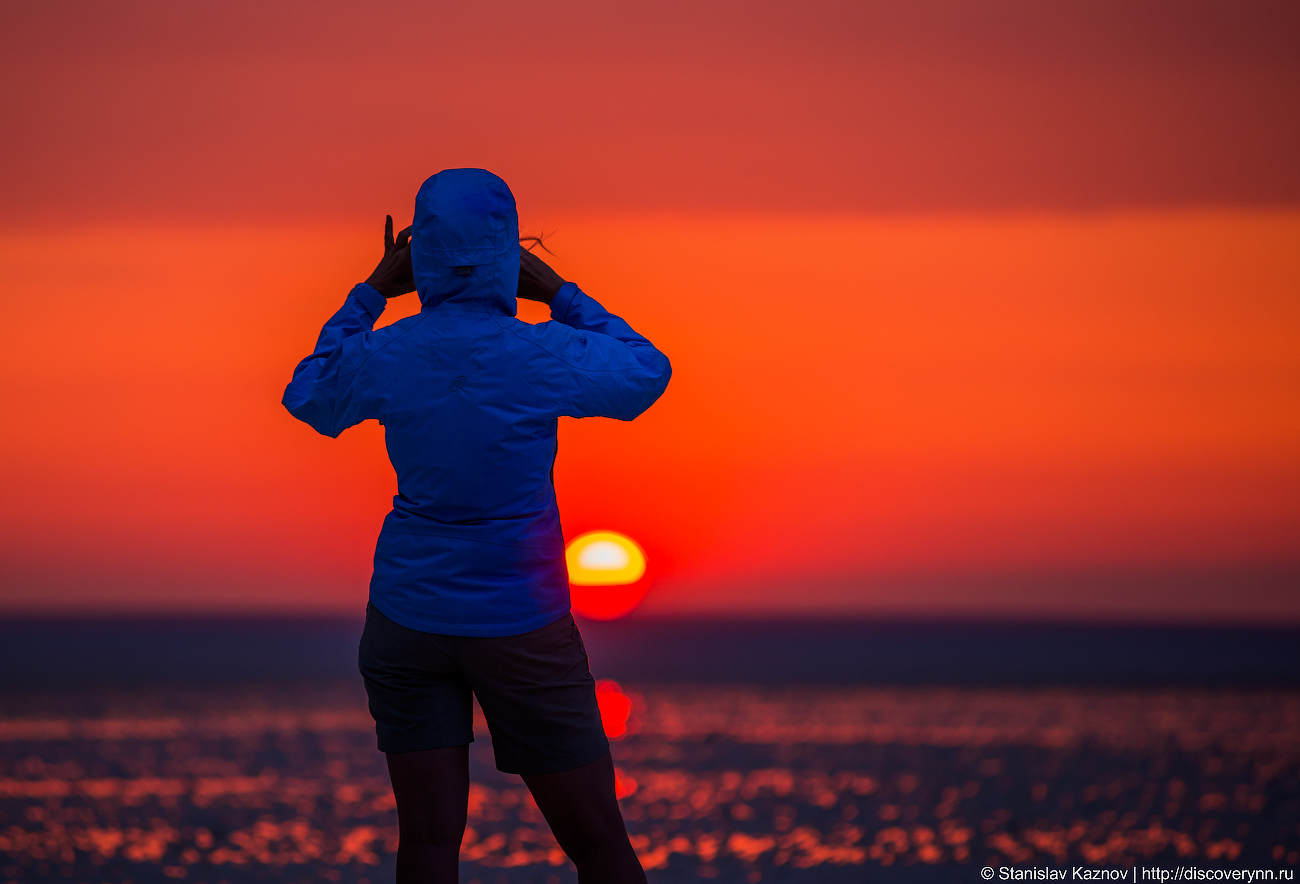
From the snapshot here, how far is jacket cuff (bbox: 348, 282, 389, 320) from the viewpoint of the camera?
3.45 metres

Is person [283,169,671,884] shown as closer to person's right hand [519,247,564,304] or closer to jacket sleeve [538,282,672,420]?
jacket sleeve [538,282,672,420]

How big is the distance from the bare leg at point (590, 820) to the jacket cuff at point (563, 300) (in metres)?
1.27

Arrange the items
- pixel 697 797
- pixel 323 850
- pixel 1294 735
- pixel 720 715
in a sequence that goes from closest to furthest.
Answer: pixel 323 850 → pixel 697 797 → pixel 1294 735 → pixel 720 715

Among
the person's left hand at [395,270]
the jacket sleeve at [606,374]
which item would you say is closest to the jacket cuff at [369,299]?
the person's left hand at [395,270]

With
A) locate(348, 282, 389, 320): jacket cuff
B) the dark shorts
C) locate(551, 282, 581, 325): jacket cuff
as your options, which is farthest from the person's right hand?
the dark shorts

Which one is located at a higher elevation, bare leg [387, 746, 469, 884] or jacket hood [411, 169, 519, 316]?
jacket hood [411, 169, 519, 316]

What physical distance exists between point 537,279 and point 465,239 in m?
0.40

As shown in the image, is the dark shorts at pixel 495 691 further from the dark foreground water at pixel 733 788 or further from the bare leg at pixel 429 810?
the dark foreground water at pixel 733 788

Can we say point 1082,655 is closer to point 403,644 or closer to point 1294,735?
point 1294,735

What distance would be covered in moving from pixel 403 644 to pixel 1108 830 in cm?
1162

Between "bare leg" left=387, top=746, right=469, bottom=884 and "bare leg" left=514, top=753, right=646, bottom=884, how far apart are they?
0.22 meters

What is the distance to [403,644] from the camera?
322cm

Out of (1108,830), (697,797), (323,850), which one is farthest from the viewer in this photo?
(697,797)

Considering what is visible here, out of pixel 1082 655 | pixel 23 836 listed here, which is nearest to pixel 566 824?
pixel 23 836
